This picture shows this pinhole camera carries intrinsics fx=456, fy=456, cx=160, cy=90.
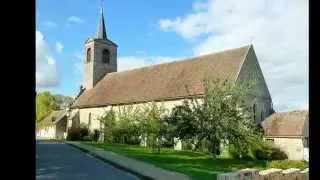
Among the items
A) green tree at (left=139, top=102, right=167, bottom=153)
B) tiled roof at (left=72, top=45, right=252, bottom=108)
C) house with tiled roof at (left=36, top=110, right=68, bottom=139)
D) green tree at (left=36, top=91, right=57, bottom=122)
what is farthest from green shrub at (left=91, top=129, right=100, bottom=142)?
green tree at (left=36, top=91, right=57, bottom=122)

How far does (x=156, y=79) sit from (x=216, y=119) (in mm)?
22967

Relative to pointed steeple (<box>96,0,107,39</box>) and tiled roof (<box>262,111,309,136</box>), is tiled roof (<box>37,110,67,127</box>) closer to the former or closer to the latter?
pointed steeple (<box>96,0,107,39</box>)

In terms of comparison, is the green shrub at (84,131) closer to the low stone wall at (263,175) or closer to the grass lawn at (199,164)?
the grass lawn at (199,164)

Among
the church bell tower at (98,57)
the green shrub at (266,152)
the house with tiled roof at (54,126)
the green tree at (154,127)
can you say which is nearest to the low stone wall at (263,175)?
the green tree at (154,127)

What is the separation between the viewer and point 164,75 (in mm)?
46031

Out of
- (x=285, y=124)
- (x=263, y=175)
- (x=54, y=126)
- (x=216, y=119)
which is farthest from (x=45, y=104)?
(x=263, y=175)

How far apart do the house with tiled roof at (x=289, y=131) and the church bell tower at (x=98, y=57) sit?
26141 millimetres

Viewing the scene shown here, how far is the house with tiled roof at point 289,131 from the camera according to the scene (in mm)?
34375

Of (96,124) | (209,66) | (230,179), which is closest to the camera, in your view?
(230,179)

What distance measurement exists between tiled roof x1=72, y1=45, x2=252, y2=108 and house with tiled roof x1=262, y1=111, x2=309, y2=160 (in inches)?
204
